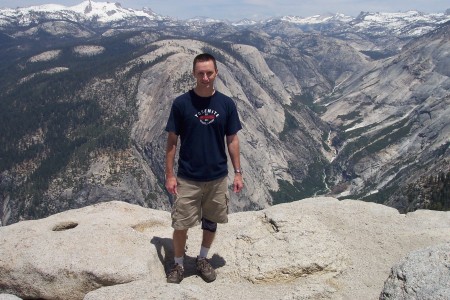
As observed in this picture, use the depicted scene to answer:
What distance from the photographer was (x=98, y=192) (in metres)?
195

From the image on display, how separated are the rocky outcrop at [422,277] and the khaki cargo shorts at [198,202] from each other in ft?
16.8

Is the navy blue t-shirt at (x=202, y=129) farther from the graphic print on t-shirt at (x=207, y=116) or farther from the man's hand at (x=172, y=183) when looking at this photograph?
the man's hand at (x=172, y=183)

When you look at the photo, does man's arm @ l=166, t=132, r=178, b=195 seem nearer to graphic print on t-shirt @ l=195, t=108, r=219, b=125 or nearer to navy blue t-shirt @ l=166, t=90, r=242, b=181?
navy blue t-shirt @ l=166, t=90, r=242, b=181

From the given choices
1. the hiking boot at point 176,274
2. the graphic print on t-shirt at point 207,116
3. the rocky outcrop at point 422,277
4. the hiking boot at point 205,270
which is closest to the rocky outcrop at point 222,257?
the hiking boot at point 205,270

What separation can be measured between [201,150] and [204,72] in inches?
85.7

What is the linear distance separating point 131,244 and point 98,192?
18974 cm

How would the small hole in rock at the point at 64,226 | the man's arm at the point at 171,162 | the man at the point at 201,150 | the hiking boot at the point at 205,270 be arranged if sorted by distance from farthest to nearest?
the small hole in rock at the point at 64,226 → the hiking boot at the point at 205,270 → the man's arm at the point at 171,162 → the man at the point at 201,150

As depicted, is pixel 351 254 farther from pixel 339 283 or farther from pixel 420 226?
pixel 420 226

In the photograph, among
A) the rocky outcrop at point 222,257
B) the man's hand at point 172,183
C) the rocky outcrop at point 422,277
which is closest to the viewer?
the rocky outcrop at point 422,277

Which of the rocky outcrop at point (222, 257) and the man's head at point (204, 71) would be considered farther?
the rocky outcrop at point (222, 257)

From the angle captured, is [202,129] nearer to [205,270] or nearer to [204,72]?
[204,72]

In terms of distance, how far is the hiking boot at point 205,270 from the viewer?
1339 cm

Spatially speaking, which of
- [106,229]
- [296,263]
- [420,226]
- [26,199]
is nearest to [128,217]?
[106,229]

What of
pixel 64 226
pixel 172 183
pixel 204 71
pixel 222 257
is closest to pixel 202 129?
pixel 204 71
